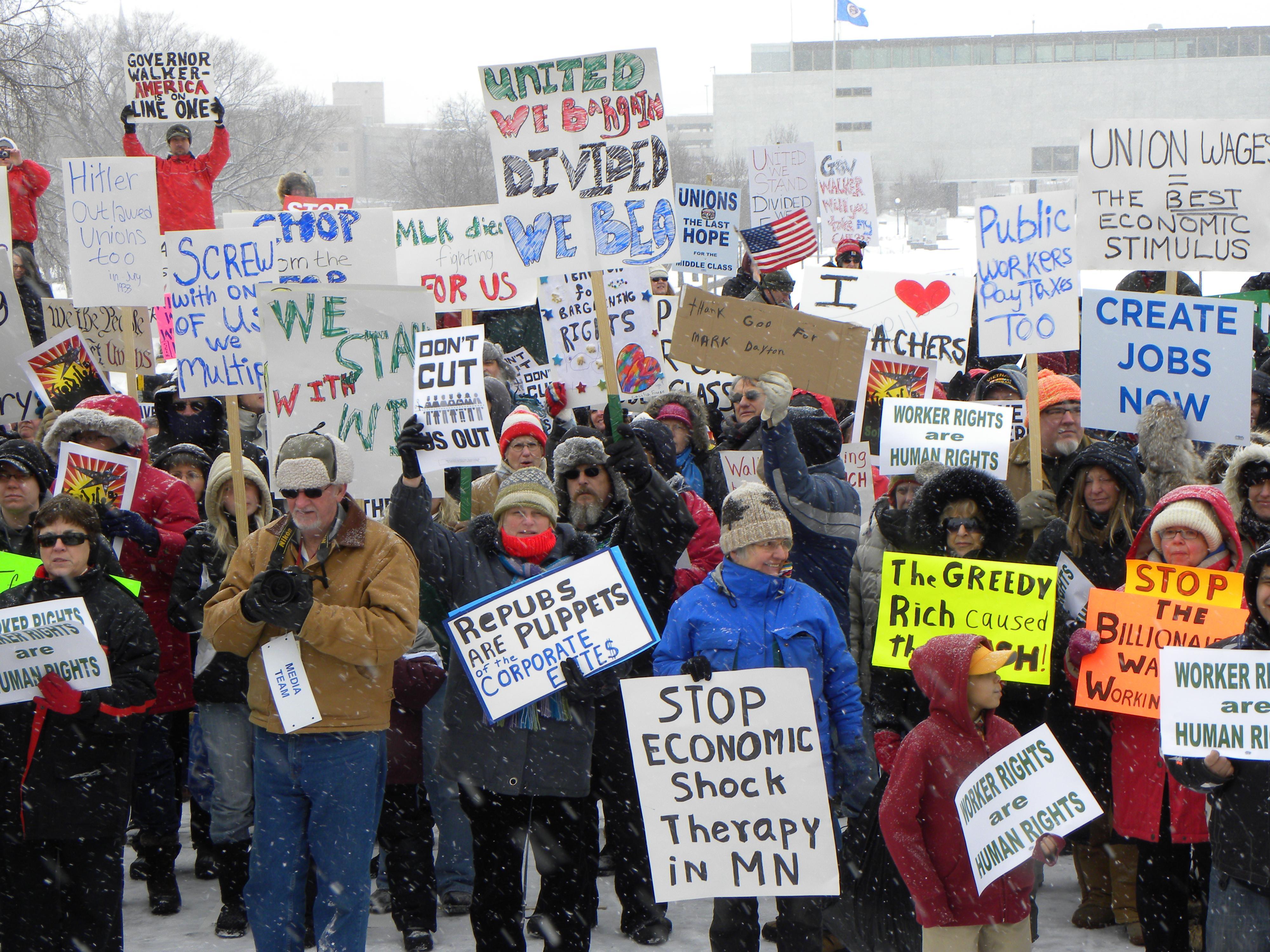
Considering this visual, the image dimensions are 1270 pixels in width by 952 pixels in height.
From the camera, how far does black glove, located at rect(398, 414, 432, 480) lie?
179 inches

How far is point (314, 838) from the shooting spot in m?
4.43

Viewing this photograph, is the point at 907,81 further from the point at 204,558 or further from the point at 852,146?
the point at 204,558

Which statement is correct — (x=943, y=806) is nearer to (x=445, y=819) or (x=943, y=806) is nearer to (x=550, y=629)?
(x=550, y=629)

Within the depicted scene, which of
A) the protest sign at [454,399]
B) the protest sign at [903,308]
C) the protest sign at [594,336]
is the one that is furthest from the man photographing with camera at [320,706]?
the protest sign at [903,308]

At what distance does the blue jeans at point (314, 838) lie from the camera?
4406mm

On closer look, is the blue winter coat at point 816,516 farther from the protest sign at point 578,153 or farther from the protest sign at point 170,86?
the protest sign at point 170,86

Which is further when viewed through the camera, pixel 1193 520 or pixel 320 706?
pixel 1193 520

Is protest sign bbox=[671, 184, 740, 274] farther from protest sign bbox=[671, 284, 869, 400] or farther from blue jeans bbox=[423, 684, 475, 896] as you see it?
blue jeans bbox=[423, 684, 475, 896]

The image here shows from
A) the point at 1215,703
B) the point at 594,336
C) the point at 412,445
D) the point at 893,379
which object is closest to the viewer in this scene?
the point at 1215,703

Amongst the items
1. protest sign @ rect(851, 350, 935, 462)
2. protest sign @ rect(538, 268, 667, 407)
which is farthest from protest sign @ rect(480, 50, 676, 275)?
protest sign @ rect(851, 350, 935, 462)

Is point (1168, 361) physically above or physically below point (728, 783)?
above

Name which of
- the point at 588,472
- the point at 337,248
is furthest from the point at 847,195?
the point at 588,472

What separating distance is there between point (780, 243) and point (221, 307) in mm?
6830

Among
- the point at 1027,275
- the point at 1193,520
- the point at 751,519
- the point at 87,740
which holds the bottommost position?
the point at 87,740
